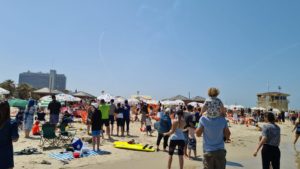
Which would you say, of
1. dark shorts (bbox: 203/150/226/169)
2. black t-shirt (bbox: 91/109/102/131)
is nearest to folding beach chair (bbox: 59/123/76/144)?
black t-shirt (bbox: 91/109/102/131)

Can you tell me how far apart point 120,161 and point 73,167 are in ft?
5.48

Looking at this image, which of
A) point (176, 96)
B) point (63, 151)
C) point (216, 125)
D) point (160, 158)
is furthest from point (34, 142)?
point (176, 96)

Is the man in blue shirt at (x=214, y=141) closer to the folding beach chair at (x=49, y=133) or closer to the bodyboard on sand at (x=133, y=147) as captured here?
the bodyboard on sand at (x=133, y=147)

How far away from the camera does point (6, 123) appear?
497cm

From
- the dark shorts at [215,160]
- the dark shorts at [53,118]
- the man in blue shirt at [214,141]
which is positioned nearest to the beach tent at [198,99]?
the dark shorts at [53,118]

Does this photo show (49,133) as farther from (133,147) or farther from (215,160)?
(215,160)

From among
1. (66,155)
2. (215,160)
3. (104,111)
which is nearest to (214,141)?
(215,160)

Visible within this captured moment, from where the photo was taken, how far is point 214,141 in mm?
5164

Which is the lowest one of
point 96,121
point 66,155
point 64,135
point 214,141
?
point 66,155

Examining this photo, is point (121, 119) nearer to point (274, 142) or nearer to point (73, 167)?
point (73, 167)

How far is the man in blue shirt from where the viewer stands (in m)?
5.08

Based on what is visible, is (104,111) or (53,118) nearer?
(104,111)

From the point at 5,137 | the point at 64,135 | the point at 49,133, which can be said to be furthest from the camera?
the point at 64,135

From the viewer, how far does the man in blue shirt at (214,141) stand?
508cm
